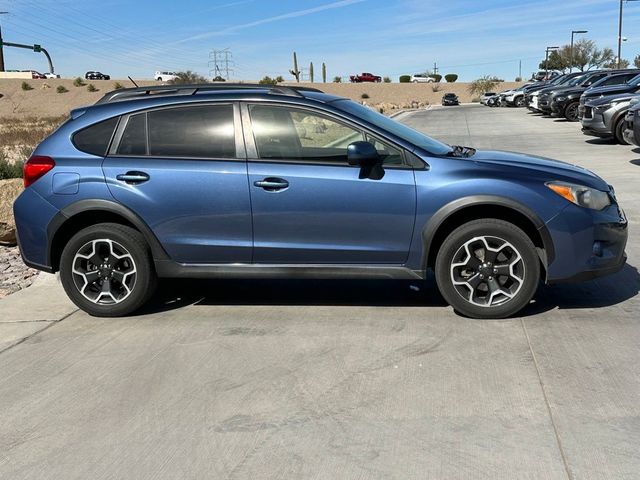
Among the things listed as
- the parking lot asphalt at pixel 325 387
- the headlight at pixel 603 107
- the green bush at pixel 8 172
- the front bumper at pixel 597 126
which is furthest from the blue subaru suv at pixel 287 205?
the headlight at pixel 603 107

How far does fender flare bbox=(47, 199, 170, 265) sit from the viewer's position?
5.40 meters

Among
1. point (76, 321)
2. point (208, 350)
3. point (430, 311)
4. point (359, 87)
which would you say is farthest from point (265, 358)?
point (359, 87)

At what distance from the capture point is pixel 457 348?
475 cm

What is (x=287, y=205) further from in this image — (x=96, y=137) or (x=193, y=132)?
(x=96, y=137)

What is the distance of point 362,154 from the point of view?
5020mm

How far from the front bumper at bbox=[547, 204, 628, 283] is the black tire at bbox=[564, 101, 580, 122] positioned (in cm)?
2382

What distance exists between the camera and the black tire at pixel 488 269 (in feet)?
16.8

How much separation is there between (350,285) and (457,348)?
1.79 meters

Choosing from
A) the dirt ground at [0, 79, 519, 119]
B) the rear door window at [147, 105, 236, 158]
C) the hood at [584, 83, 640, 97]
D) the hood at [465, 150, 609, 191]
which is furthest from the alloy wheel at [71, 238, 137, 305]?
the dirt ground at [0, 79, 519, 119]

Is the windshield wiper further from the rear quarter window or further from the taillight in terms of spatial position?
the taillight

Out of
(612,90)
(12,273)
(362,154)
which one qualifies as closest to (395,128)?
(362,154)

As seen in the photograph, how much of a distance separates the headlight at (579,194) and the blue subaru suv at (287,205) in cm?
1

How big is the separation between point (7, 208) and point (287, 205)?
5283mm

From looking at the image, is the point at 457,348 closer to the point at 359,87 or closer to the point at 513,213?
the point at 513,213
